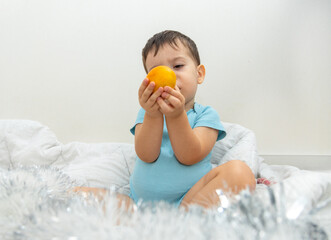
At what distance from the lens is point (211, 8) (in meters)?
1.38

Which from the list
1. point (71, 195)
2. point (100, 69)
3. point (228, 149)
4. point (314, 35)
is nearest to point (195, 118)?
point (228, 149)

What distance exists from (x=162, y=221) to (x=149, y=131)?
1.39 ft

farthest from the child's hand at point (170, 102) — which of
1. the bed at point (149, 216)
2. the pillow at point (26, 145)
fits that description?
the pillow at point (26, 145)

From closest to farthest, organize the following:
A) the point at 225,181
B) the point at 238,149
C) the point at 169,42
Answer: the point at 225,181, the point at 169,42, the point at 238,149

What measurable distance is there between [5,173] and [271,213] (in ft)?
1.50

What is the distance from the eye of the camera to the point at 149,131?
73cm

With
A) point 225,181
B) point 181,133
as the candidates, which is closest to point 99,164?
point 181,133

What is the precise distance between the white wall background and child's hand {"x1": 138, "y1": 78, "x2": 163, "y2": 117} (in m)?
0.70

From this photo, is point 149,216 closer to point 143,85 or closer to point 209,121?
point 143,85

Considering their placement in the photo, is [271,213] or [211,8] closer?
[271,213]

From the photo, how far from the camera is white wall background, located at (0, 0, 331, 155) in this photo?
1.36 meters

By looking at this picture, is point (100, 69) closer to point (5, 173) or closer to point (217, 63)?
point (217, 63)

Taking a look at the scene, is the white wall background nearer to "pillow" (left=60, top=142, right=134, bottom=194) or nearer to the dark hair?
"pillow" (left=60, top=142, right=134, bottom=194)

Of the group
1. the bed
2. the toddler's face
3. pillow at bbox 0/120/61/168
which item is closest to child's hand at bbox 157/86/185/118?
the toddler's face
